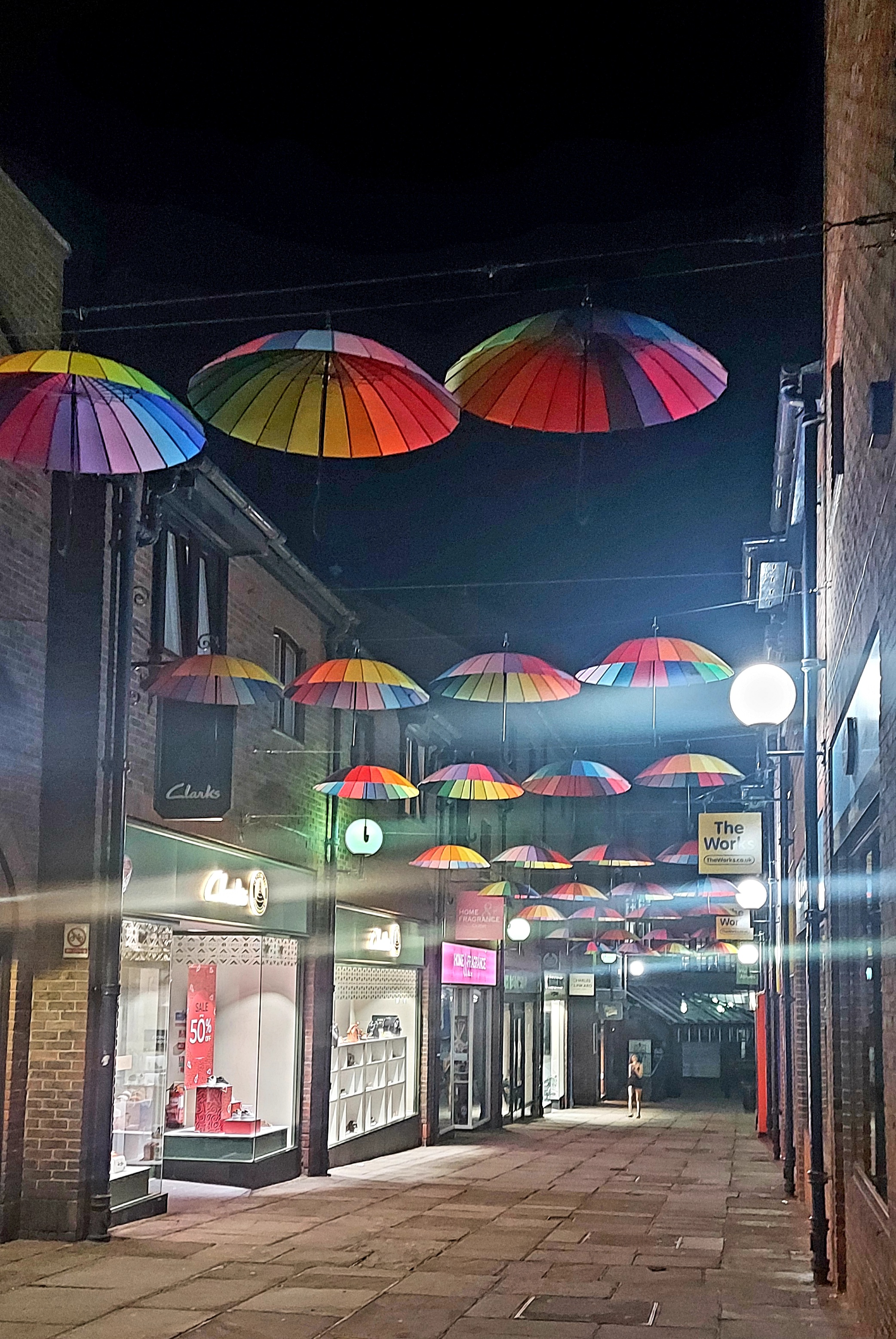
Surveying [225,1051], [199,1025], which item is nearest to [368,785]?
[199,1025]

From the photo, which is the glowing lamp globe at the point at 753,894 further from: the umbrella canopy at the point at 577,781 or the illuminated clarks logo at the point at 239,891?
the illuminated clarks logo at the point at 239,891

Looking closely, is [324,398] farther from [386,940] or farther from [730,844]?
[386,940]

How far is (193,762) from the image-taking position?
1588 cm

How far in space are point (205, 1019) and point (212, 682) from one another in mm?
6159

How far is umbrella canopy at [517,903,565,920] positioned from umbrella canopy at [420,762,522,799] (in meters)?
12.3

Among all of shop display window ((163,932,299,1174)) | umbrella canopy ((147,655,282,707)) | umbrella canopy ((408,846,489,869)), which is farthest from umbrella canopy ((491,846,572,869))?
umbrella canopy ((147,655,282,707))

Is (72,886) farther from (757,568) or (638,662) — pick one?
(757,568)

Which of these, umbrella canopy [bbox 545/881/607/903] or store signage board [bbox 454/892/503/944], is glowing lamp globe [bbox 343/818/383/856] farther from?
umbrella canopy [bbox 545/881/607/903]

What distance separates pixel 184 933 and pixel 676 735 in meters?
24.3

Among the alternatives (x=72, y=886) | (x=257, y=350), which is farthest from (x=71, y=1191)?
(x=257, y=350)

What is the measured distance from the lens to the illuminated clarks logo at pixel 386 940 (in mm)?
24319

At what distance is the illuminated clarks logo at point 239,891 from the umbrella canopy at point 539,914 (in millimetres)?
15060

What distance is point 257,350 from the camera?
Answer: 7973mm

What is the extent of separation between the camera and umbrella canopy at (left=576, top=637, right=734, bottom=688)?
1530 centimetres
